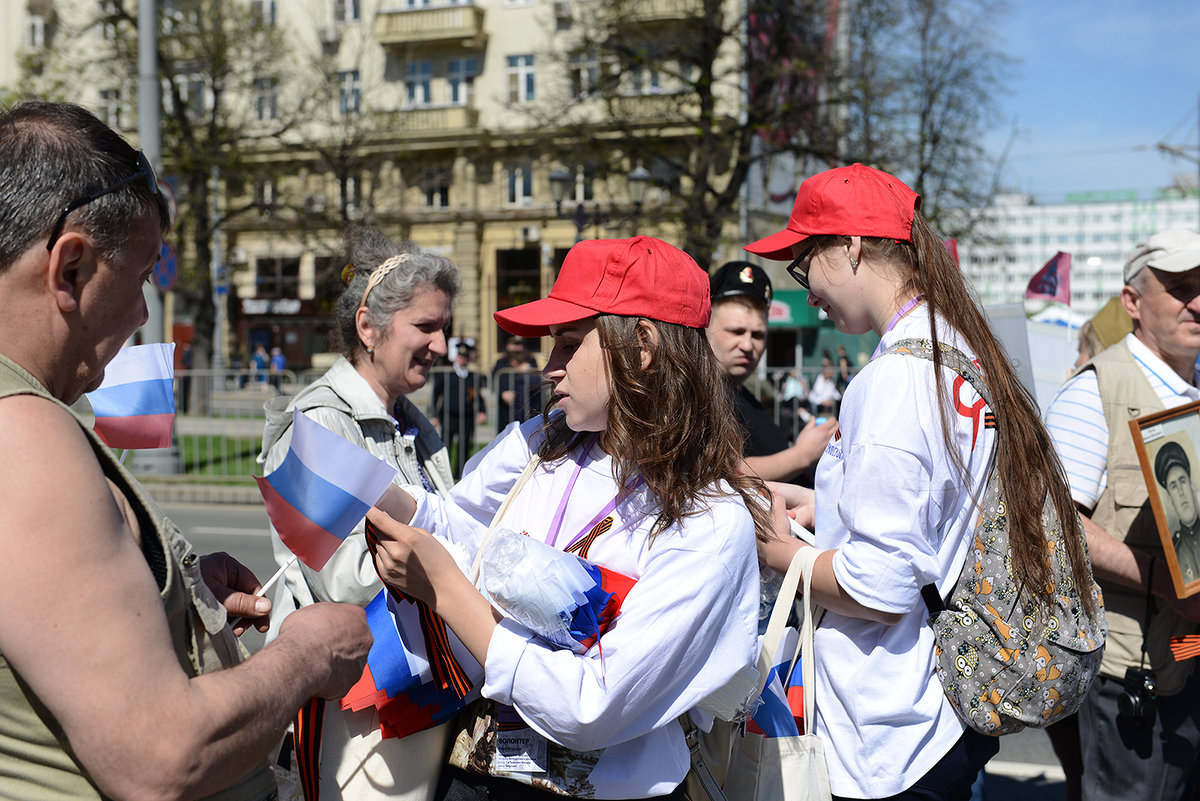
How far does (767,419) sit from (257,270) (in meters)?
38.0

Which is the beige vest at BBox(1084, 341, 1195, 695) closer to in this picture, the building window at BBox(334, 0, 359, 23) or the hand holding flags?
the hand holding flags

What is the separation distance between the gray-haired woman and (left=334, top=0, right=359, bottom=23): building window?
114 ft

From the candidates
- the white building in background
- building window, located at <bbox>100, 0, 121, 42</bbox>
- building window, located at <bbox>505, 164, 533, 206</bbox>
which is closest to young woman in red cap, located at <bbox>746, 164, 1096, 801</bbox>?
building window, located at <bbox>100, 0, 121, 42</bbox>

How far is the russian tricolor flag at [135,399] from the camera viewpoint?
7.84 ft

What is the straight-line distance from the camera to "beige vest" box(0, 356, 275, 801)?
127 cm

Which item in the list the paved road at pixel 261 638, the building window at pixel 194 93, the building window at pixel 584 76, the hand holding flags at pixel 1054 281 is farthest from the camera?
the building window at pixel 194 93

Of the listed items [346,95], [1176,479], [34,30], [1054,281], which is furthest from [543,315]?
[34,30]

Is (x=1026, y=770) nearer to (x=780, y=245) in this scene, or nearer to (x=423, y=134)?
(x=780, y=245)

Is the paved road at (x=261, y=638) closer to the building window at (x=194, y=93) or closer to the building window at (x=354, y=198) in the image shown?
the building window at (x=354, y=198)

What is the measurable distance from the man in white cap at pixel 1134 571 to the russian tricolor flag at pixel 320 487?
2.02m

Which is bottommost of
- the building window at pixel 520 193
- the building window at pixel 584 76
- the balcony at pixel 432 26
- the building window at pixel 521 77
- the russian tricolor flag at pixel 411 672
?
the russian tricolor flag at pixel 411 672

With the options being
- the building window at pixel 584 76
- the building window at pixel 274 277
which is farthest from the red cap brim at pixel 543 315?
the building window at pixel 274 277

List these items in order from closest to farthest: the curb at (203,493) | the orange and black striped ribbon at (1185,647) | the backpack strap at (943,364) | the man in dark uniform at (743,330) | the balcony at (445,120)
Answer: the backpack strap at (943,364)
the orange and black striped ribbon at (1185,647)
the man in dark uniform at (743,330)
the curb at (203,493)
the balcony at (445,120)

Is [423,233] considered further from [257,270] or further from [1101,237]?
[1101,237]
